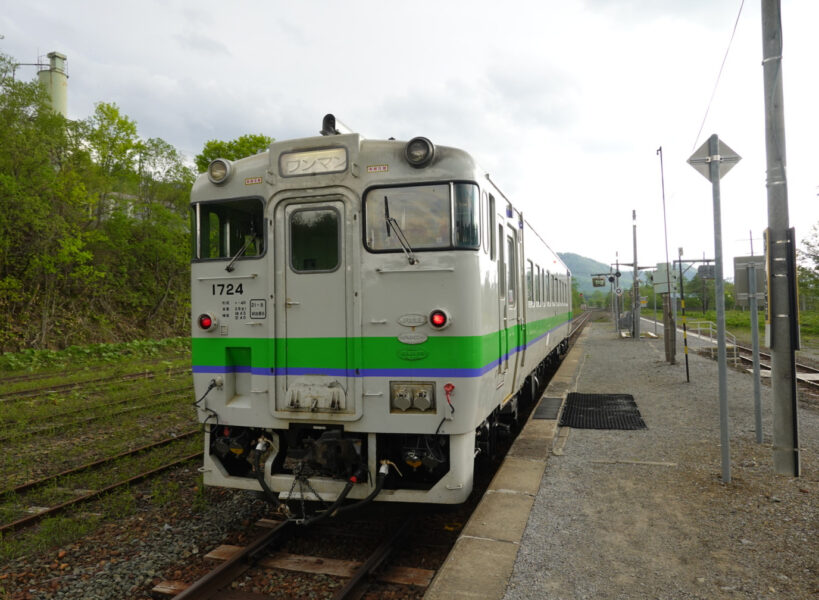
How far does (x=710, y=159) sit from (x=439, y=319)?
3.46m

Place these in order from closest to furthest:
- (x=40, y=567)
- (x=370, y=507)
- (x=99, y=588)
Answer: (x=99, y=588), (x=40, y=567), (x=370, y=507)

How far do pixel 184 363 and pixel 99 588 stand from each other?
47.9 feet

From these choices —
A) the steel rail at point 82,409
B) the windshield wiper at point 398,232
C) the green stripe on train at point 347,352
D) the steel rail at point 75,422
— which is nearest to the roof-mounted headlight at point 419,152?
the windshield wiper at point 398,232

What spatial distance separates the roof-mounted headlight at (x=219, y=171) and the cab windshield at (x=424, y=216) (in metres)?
1.35

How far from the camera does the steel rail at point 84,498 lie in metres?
5.17

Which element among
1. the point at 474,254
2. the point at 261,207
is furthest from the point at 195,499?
the point at 474,254

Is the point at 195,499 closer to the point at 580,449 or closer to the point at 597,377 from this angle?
the point at 580,449

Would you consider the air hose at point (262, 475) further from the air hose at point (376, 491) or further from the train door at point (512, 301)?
the train door at point (512, 301)

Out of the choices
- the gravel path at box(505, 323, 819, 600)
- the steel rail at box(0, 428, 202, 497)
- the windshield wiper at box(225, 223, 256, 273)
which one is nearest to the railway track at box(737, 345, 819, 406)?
the gravel path at box(505, 323, 819, 600)

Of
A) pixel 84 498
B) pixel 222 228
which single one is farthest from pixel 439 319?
pixel 84 498

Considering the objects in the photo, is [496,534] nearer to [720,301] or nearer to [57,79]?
[720,301]

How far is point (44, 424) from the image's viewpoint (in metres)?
9.23

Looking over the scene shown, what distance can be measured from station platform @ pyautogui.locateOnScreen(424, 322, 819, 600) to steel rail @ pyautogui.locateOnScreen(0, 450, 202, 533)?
13.2 ft

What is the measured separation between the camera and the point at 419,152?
461 cm
